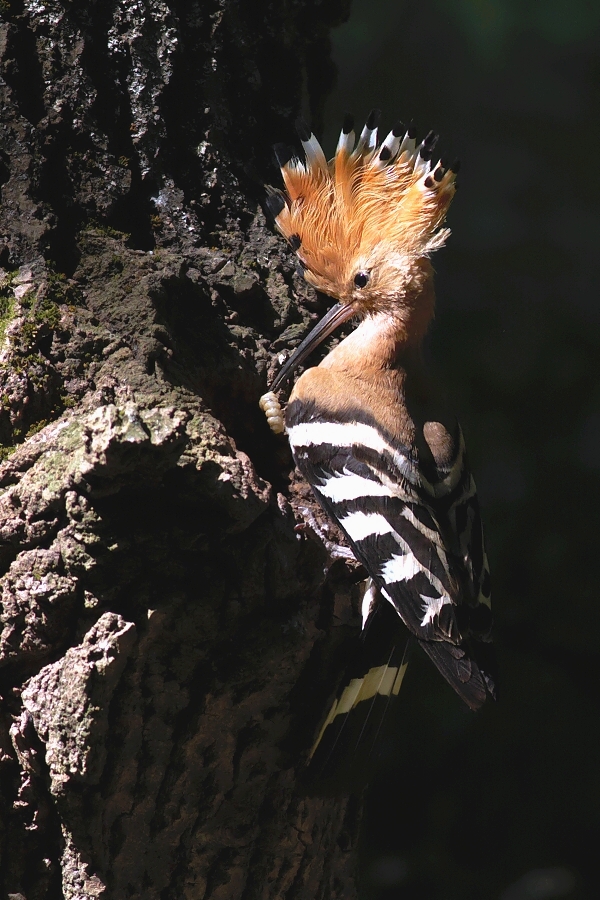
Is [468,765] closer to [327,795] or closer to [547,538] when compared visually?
[547,538]

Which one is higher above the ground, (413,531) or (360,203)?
(360,203)

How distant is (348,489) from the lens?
5.25 feet

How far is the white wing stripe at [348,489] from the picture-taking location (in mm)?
1593

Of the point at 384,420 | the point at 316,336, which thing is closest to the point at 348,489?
the point at 384,420

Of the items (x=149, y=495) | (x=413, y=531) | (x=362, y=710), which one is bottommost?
(x=362, y=710)

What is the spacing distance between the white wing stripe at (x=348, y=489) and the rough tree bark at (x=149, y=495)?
81mm

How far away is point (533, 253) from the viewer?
94.1 inches

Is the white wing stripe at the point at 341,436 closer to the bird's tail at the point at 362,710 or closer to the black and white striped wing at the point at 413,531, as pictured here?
the black and white striped wing at the point at 413,531

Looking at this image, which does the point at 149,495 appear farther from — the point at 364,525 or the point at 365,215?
the point at 365,215

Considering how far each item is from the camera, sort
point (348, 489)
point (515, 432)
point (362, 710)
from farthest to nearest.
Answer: point (515, 432) → point (348, 489) → point (362, 710)

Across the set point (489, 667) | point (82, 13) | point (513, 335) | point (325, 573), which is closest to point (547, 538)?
point (513, 335)

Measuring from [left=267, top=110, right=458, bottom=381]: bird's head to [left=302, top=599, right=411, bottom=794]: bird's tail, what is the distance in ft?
1.83

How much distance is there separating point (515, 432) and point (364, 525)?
924 mm

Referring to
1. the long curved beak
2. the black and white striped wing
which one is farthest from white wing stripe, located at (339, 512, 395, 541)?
the long curved beak
